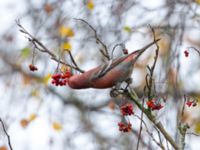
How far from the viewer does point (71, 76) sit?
10.2 feet

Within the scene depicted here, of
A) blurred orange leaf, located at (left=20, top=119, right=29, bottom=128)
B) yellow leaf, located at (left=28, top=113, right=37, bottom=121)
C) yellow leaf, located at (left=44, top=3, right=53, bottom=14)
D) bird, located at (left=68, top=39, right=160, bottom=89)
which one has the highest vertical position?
yellow leaf, located at (left=44, top=3, right=53, bottom=14)

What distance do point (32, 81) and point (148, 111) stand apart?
3.52 metres

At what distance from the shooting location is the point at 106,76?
3037mm

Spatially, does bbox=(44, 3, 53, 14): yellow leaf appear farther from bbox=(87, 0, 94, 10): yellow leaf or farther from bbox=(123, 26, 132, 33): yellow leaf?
bbox=(123, 26, 132, 33): yellow leaf

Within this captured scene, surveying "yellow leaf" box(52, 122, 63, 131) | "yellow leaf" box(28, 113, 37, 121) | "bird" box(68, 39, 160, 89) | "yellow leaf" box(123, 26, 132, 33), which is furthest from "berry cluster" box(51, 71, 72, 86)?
"yellow leaf" box(52, 122, 63, 131)

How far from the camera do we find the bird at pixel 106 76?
3.02 m

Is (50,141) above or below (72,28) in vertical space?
below

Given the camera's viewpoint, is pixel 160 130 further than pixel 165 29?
No

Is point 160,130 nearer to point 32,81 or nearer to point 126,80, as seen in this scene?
point 126,80

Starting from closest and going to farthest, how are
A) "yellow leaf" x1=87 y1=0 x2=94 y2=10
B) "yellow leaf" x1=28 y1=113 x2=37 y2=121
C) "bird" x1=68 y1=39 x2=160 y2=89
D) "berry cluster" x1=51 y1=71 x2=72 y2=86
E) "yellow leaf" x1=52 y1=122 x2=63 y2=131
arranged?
"bird" x1=68 y1=39 x2=160 y2=89
"berry cluster" x1=51 y1=71 x2=72 y2=86
"yellow leaf" x1=87 y1=0 x2=94 y2=10
"yellow leaf" x1=28 y1=113 x2=37 y2=121
"yellow leaf" x1=52 y1=122 x2=63 y2=131

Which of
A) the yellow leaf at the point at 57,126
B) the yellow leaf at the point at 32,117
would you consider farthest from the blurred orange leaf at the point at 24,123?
the yellow leaf at the point at 57,126

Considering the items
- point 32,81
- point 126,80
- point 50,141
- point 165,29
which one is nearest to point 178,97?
point 165,29

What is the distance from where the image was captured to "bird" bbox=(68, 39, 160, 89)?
3018 mm

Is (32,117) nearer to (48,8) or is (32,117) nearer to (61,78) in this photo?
(48,8)
